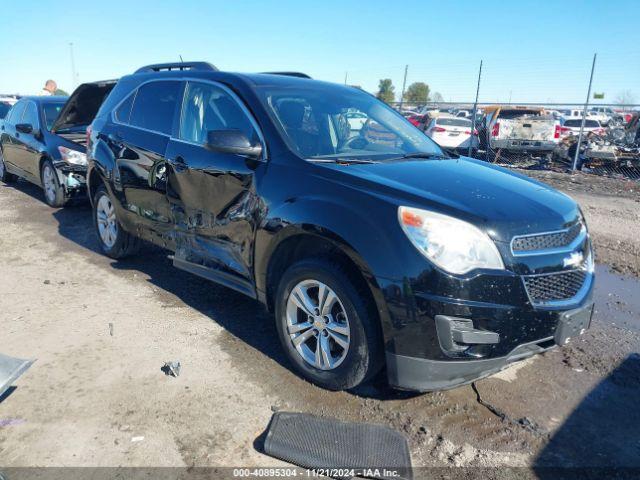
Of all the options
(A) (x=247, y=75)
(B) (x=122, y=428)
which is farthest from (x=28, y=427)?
(A) (x=247, y=75)

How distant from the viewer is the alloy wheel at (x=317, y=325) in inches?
120

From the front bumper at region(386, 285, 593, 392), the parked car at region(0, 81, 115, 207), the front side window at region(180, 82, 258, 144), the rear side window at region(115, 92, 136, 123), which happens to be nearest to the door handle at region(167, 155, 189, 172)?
the front side window at region(180, 82, 258, 144)

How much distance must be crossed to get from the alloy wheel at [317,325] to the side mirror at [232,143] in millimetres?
973

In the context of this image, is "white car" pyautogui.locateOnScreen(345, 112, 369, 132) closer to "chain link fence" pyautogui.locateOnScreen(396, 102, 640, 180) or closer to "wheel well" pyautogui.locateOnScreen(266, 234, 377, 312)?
"wheel well" pyautogui.locateOnScreen(266, 234, 377, 312)

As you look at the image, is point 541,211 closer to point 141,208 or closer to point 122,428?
point 122,428

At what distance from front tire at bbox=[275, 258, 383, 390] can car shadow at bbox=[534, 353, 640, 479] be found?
1.03m

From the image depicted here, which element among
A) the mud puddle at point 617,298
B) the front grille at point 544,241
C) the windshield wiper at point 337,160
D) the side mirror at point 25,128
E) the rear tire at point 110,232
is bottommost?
the mud puddle at point 617,298

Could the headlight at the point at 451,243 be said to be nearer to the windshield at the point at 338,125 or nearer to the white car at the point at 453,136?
the windshield at the point at 338,125

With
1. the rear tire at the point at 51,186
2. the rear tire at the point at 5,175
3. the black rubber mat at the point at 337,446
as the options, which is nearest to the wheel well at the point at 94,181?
the rear tire at the point at 51,186

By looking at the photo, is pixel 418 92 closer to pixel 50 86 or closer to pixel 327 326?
pixel 50 86

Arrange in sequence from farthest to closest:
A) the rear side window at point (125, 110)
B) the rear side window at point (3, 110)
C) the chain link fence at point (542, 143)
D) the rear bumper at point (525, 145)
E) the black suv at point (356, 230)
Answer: the rear side window at point (3, 110), the rear bumper at point (525, 145), the chain link fence at point (542, 143), the rear side window at point (125, 110), the black suv at point (356, 230)

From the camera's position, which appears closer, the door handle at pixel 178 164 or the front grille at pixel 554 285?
the front grille at pixel 554 285

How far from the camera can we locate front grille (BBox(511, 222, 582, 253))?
2.75m

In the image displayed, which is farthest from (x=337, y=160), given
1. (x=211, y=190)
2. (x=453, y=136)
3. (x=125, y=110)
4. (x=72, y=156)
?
(x=453, y=136)
